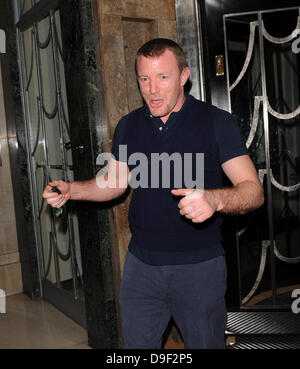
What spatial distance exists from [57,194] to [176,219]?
514 mm

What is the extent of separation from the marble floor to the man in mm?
1366

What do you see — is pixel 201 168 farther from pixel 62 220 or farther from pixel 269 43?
pixel 62 220

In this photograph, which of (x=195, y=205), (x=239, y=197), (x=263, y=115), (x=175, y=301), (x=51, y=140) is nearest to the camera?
(x=195, y=205)

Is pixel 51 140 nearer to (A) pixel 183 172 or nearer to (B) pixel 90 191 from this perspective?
(B) pixel 90 191

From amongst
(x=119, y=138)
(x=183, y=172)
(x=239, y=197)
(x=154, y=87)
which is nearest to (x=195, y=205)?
(x=239, y=197)

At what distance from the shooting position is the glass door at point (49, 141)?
10.7 feet

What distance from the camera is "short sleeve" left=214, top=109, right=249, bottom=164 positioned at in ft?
5.55

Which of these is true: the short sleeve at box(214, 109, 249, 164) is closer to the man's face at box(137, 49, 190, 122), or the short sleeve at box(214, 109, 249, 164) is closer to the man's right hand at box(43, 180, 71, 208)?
the man's face at box(137, 49, 190, 122)

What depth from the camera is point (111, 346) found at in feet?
9.09

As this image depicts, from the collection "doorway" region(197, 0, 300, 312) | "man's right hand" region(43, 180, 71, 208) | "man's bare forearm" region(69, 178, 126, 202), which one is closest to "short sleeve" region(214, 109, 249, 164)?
"man's bare forearm" region(69, 178, 126, 202)

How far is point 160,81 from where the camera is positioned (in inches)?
69.4

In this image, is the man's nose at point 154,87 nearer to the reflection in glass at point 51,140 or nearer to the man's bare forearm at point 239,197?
the man's bare forearm at point 239,197

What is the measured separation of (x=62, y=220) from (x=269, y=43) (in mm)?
2006
